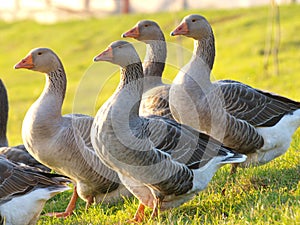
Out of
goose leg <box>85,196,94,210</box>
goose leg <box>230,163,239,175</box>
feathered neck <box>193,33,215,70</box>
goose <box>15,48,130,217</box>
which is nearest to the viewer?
goose <box>15,48,130,217</box>

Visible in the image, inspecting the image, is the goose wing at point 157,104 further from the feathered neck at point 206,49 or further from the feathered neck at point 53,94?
the feathered neck at point 53,94

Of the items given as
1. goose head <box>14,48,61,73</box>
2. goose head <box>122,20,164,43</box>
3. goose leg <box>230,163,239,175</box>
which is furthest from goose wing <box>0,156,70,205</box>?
goose head <box>122,20,164,43</box>

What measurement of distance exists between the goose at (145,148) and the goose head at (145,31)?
6.20 ft

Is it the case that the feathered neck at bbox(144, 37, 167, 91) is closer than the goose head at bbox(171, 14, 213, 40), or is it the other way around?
the goose head at bbox(171, 14, 213, 40)

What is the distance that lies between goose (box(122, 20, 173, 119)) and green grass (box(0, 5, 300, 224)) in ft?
0.94

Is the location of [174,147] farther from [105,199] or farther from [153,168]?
[105,199]

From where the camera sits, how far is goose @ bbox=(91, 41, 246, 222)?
19.4 feet

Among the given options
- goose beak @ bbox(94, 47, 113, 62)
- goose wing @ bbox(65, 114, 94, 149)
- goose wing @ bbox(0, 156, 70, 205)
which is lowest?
goose wing @ bbox(0, 156, 70, 205)

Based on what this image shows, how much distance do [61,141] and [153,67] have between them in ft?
6.49

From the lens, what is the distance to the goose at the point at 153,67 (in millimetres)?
7758

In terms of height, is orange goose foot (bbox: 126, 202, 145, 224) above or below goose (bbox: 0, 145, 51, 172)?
above

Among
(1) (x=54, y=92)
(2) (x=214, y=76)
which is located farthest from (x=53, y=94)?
(2) (x=214, y=76)

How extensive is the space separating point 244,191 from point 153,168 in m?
1.09

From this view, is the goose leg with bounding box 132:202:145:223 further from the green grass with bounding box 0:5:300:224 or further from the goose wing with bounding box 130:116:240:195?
the goose wing with bounding box 130:116:240:195
